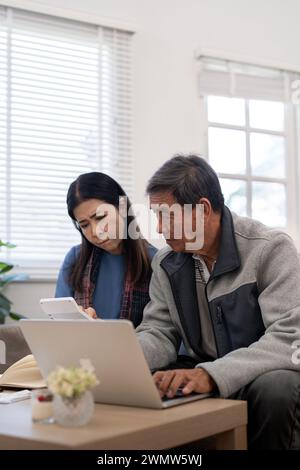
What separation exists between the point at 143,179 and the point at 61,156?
1.53 ft

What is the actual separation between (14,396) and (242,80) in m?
2.74

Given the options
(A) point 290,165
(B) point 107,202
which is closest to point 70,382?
(B) point 107,202

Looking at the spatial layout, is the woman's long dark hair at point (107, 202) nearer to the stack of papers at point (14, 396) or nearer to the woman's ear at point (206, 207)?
the woman's ear at point (206, 207)

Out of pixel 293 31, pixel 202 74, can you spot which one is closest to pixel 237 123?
pixel 202 74

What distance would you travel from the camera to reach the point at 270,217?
3994 millimetres

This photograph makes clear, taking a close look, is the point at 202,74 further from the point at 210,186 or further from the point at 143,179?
the point at 210,186

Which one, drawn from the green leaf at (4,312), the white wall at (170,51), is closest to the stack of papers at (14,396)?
the green leaf at (4,312)

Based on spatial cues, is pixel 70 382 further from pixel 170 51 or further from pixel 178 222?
pixel 170 51

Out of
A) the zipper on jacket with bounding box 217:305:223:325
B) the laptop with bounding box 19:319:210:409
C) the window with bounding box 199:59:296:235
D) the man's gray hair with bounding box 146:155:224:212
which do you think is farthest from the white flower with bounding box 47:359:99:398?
the window with bounding box 199:59:296:235

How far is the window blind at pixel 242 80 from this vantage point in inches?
147

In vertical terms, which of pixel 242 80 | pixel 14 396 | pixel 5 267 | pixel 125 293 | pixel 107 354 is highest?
pixel 242 80

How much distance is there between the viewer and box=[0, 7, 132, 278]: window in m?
3.17

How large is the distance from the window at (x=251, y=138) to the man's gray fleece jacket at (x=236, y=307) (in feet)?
6.38

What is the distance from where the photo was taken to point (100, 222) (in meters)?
2.35
